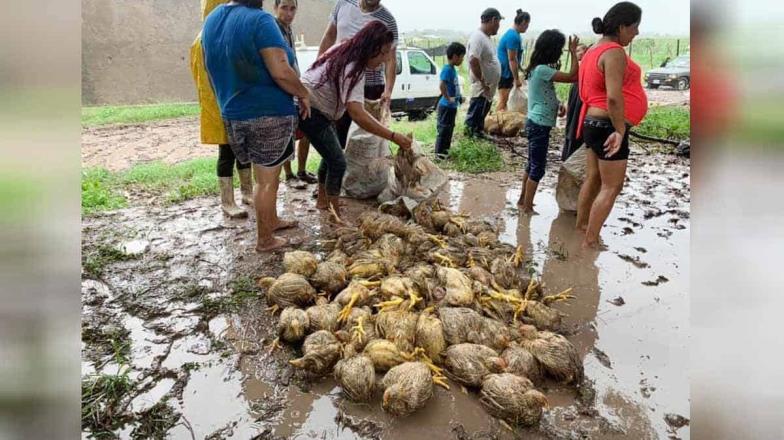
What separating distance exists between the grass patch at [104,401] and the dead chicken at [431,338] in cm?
141

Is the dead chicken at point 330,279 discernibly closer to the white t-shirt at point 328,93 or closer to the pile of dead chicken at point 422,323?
the pile of dead chicken at point 422,323

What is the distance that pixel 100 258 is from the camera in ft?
12.7

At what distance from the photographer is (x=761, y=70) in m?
0.64

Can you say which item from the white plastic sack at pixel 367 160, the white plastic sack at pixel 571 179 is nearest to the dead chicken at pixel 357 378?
the white plastic sack at pixel 367 160

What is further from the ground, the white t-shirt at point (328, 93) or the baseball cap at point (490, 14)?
the baseball cap at point (490, 14)

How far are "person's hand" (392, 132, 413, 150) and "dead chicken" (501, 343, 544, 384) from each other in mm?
2200

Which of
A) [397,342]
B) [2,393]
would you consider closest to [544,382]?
[397,342]

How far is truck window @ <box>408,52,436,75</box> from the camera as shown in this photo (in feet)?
39.8

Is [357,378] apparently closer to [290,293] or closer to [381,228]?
[290,293]

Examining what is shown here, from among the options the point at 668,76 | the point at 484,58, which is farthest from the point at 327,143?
the point at 668,76

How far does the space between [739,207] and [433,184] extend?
395cm

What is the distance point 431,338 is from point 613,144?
6.91 feet

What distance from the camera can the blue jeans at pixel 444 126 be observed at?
7110mm

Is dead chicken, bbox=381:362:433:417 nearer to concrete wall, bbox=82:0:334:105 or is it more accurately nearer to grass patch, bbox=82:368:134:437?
grass patch, bbox=82:368:134:437
